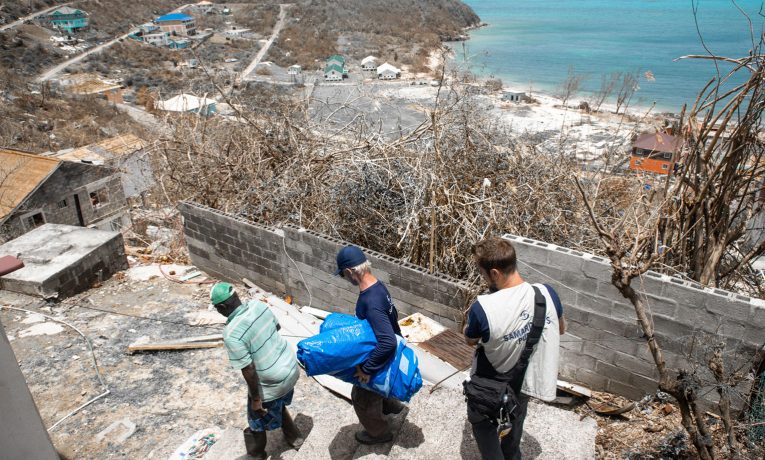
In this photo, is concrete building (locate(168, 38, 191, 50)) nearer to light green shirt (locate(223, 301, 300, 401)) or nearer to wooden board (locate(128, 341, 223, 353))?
wooden board (locate(128, 341, 223, 353))

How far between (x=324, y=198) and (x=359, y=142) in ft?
3.21

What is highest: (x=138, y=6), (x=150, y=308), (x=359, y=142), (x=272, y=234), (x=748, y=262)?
(x=138, y=6)

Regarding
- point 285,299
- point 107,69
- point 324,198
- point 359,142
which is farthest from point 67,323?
point 107,69

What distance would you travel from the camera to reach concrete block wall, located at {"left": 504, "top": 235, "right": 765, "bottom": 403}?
3.23 m

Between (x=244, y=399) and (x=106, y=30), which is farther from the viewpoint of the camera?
(x=106, y=30)

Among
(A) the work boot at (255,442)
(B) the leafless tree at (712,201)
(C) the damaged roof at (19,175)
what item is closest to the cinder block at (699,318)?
(B) the leafless tree at (712,201)

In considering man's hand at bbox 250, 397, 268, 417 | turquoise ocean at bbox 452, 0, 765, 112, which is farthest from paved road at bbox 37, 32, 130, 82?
man's hand at bbox 250, 397, 268, 417

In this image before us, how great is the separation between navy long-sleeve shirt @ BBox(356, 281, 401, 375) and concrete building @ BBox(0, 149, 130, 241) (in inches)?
539

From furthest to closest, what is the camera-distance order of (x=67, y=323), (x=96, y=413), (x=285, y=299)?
(x=285, y=299) → (x=67, y=323) → (x=96, y=413)

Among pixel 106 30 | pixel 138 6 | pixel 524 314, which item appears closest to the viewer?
pixel 524 314

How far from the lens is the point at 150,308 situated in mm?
6582

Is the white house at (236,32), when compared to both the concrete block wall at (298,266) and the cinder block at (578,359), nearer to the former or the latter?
the concrete block wall at (298,266)

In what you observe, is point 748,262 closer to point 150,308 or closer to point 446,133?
point 446,133

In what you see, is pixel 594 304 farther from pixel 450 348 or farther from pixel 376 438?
pixel 376 438
